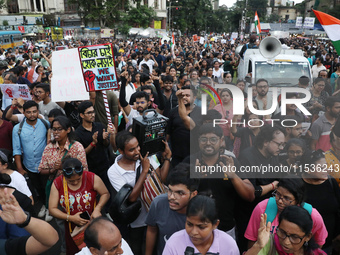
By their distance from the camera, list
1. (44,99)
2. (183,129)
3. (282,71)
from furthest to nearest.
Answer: (282,71), (44,99), (183,129)

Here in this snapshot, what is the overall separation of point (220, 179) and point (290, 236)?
837 mm

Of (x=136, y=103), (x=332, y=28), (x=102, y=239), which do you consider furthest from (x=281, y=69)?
(x=102, y=239)

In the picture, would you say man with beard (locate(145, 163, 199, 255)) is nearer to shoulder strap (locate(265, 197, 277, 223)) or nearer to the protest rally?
the protest rally

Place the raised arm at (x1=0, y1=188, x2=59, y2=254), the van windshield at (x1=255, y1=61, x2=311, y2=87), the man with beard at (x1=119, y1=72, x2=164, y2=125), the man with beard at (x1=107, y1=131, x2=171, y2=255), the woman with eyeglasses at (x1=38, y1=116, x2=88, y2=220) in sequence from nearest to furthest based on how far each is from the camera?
the raised arm at (x1=0, y1=188, x2=59, y2=254) < the man with beard at (x1=107, y1=131, x2=171, y2=255) < the woman with eyeglasses at (x1=38, y1=116, x2=88, y2=220) < the man with beard at (x1=119, y1=72, x2=164, y2=125) < the van windshield at (x1=255, y1=61, x2=311, y2=87)

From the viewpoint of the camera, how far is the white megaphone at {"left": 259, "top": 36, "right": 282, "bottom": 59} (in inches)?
275

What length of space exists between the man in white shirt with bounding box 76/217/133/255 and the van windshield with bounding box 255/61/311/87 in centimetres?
564

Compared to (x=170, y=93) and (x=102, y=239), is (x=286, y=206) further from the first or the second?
(x=170, y=93)

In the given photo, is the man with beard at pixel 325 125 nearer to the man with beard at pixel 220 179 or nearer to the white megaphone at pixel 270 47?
the man with beard at pixel 220 179

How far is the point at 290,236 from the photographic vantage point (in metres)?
2.06

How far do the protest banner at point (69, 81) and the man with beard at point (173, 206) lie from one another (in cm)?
248

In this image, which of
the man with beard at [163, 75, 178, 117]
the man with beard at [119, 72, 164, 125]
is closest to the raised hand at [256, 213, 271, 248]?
the man with beard at [119, 72, 164, 125]

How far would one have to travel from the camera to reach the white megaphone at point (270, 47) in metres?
6.98

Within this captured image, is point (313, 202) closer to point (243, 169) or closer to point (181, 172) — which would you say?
point (243, 169)

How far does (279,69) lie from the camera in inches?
278
